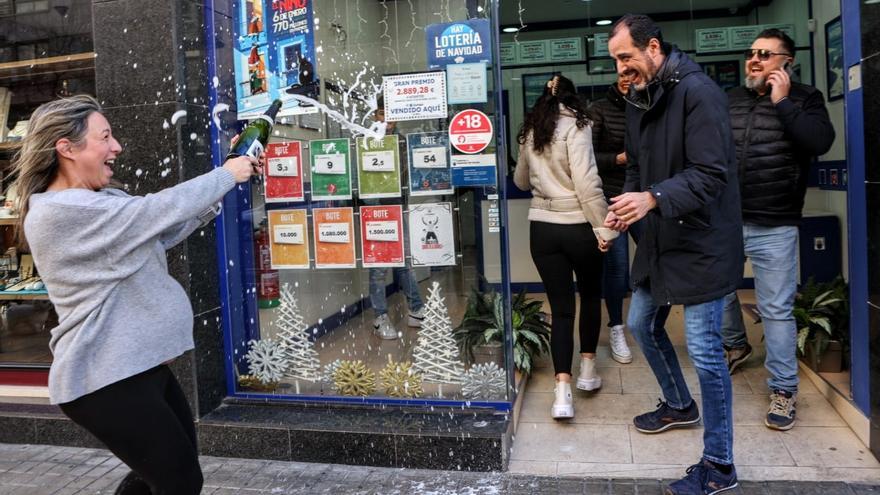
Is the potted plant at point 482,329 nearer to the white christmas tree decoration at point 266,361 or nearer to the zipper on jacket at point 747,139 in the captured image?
the white christmas tree decoration at point 266,361

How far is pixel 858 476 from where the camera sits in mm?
3455

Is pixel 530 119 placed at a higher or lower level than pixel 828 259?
higher

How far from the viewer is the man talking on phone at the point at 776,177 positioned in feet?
12.7

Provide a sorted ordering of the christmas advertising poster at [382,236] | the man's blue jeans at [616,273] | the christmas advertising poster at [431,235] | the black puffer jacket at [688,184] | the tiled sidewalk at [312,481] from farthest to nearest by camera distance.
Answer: the man's blue jeans at [616,273]
the christmas advertising poster at [382,236]
the christmas advertising poster at [431,235]
the tiled sidewalk at [312,481]
the black puffer jacket at [688,184]

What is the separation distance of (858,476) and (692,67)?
2014 mm

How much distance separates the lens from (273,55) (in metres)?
4.32

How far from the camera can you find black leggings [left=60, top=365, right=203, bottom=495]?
7.56 feet

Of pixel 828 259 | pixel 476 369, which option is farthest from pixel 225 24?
pixel 828 259

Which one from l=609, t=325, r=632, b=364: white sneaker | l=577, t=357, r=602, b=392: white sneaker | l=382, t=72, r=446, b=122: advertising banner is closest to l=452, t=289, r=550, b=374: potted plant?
l=577, t=357, r=602, b=392: white sneaker

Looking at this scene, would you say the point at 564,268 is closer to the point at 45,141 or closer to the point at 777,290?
the point at 777,290

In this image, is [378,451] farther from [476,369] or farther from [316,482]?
[476,369]

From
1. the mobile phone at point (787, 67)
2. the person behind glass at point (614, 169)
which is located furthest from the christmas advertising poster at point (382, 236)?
the mobile phone at point (787, 67)

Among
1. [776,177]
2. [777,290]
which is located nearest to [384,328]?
[777,290]

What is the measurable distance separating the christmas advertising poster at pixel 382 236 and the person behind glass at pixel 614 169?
1.26 m
